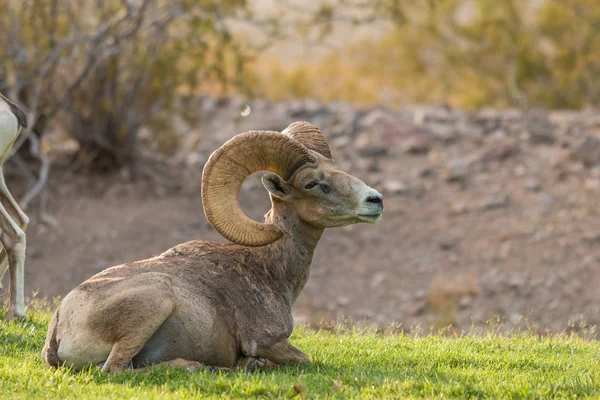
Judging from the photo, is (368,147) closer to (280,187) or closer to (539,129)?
(539,129)

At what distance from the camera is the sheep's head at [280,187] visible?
874 cm

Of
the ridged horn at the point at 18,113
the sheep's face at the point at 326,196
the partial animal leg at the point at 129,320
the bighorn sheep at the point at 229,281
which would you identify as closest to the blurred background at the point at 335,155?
the ridged horn at the point at 18,113

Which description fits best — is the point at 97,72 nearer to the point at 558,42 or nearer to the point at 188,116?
the point at 188,116

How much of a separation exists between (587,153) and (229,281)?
15652 mm

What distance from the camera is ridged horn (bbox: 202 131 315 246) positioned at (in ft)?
28.7

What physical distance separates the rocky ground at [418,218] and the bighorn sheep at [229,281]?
799cm

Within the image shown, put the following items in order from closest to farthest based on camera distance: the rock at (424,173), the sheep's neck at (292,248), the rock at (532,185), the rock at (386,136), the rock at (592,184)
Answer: the sheep's neck at (292,248), the rock at (592,184), the rock at (532,185), the rock at (424,173), the rock at (386,136)

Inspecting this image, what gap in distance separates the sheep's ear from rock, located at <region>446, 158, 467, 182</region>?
14.0 metres

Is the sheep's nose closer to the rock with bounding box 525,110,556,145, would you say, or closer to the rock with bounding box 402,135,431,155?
the rock with bounding box 402,135,431,155

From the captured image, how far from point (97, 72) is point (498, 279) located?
8989 millimetres

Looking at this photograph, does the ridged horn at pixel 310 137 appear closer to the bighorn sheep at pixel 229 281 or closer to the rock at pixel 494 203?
the bighorn sheep at pixel 229 281

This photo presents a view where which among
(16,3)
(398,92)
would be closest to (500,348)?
(16,3)

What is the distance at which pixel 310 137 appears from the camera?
9.52 meters

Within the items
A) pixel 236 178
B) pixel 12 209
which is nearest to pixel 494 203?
pixel 12 209
